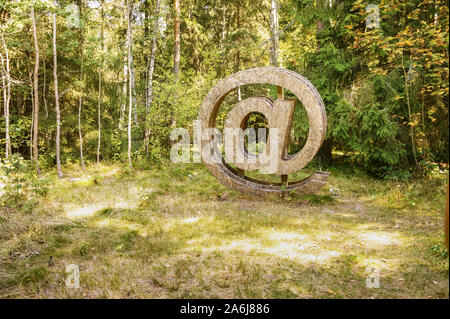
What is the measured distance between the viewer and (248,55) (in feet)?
54.2

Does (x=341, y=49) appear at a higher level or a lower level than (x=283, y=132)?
higher

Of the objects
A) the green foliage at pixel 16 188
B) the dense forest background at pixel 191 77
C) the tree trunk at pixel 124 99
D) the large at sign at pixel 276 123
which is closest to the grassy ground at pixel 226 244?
the green foliage at pixel 16 188

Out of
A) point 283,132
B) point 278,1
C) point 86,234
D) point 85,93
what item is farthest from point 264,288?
point 278,1

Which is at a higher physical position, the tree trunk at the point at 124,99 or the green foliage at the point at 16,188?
the tree trunk at the point at 124,99

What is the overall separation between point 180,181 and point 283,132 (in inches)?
170

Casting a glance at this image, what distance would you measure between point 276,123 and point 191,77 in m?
7.52

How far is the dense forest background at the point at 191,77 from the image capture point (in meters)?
8.35

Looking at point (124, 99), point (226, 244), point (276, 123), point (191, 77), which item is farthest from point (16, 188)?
point (191, 77)

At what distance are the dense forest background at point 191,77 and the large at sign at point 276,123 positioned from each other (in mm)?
1619

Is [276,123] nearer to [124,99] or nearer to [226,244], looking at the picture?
[226,244]

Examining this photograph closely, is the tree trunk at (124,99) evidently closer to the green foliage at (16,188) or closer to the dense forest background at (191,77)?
the dense forest background at (191,77)

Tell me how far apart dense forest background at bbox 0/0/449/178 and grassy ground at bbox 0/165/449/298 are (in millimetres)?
2067

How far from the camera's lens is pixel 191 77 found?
42.8ft
